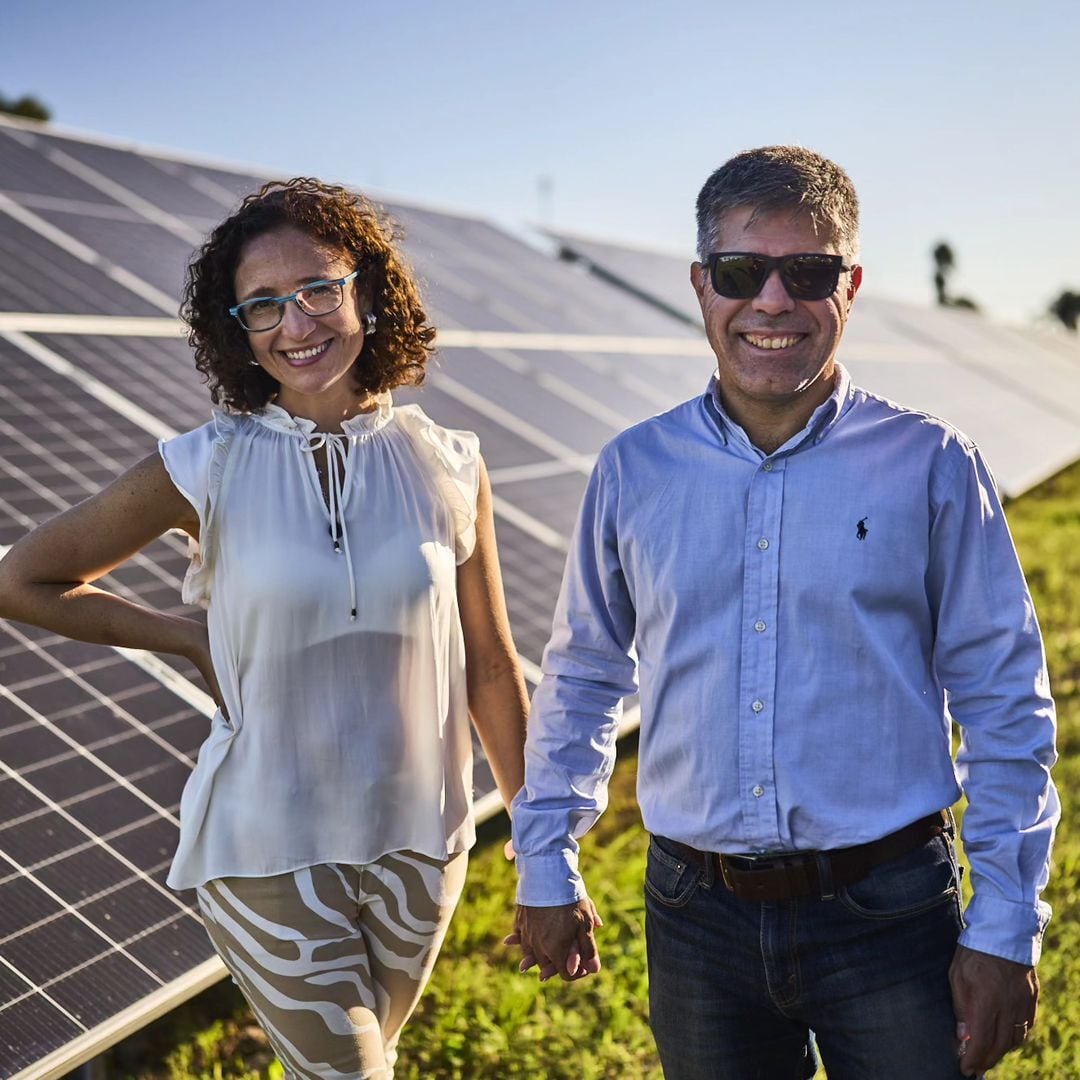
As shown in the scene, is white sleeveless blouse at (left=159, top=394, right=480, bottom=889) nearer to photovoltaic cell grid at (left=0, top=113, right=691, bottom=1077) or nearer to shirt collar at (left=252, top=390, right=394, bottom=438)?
shirt collar at (left=252, top=390, right=394, bottom=438)

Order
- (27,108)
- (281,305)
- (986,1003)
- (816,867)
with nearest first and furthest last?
(986,1003) < (816,867) < (281,305) < (27,108)

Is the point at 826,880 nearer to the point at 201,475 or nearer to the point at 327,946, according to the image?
the point at 327,946

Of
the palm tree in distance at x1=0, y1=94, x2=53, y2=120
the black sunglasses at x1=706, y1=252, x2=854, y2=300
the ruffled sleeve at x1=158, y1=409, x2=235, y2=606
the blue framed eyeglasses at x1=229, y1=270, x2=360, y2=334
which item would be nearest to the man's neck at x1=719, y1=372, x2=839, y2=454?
the black sunglasses at x1=706, y1=252, x2=854, y2=300

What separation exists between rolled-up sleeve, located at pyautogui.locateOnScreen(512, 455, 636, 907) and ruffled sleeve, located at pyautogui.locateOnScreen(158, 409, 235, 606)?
74 centimetres

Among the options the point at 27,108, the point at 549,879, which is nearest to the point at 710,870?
the point at 549,879

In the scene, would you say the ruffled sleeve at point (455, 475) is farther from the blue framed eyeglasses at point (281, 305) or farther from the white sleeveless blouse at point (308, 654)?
the blue framed eyeglasses at point (281, 305)

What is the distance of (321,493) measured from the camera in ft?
8.62

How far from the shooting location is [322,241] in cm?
268

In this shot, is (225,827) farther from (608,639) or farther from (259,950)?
(608,639)

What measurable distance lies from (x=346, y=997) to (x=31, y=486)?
262 cm

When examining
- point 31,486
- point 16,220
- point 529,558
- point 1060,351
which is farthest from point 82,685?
point 1060,351

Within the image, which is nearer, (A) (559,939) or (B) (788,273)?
(B) (788,273)

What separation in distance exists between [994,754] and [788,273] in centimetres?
94

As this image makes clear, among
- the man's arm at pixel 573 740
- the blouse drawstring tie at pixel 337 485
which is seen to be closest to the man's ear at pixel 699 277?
the man's arm at pixel 573 740
